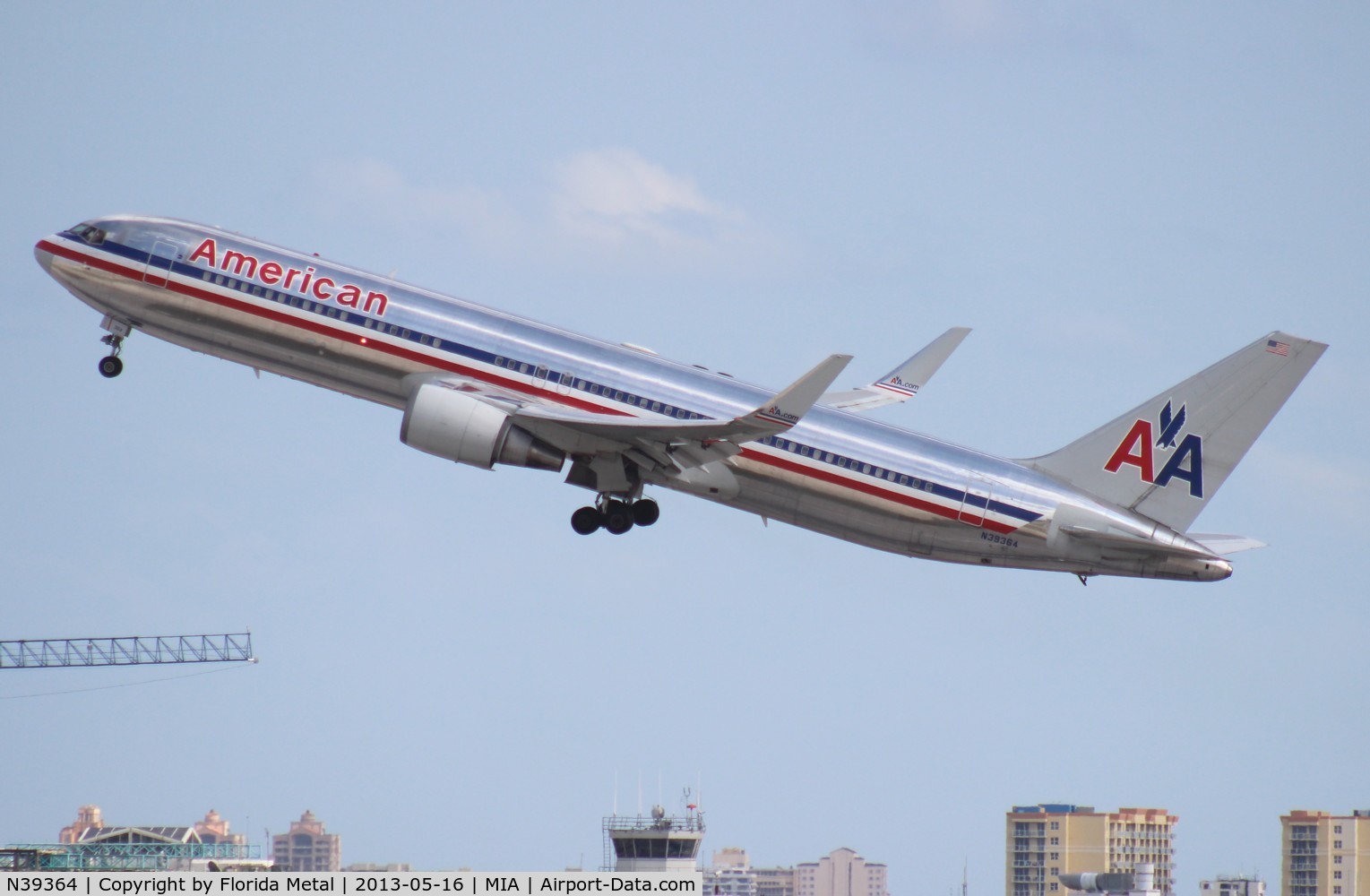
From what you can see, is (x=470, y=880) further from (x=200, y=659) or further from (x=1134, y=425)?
(x=200, y=659)

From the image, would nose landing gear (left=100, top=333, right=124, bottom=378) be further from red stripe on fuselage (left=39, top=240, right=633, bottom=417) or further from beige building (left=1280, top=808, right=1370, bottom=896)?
beige building (left=1280, top=808, right=1370, bottom=896)

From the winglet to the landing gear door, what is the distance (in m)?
17.9

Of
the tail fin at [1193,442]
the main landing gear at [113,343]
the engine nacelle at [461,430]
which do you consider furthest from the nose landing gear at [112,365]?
the tail fin at [1193,442]

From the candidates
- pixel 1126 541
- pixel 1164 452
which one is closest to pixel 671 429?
pixel 1126 541

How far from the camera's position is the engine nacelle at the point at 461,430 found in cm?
5062

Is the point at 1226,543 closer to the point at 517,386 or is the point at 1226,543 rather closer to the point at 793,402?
the point at 793,402

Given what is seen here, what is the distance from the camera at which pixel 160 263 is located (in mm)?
53250

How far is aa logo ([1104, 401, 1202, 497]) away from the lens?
2147 inches

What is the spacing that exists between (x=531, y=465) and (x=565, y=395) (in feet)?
7.66

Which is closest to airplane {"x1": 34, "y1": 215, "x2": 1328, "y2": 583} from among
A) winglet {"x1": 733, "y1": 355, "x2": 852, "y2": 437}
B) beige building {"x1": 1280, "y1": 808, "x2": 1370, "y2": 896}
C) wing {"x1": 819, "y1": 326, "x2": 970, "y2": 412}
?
winglet {"x1": 733, "y1": 355, "x2": 852, "y2": 437}

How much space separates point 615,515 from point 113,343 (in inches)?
679

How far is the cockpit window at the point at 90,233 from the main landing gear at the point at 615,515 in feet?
54.9

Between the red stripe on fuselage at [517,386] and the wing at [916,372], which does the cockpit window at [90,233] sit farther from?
the wing at [916,372]

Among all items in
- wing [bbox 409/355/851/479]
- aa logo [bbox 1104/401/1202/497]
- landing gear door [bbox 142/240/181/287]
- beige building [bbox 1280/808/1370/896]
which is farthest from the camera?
beige building [bbox 1280/808/1370/896]
